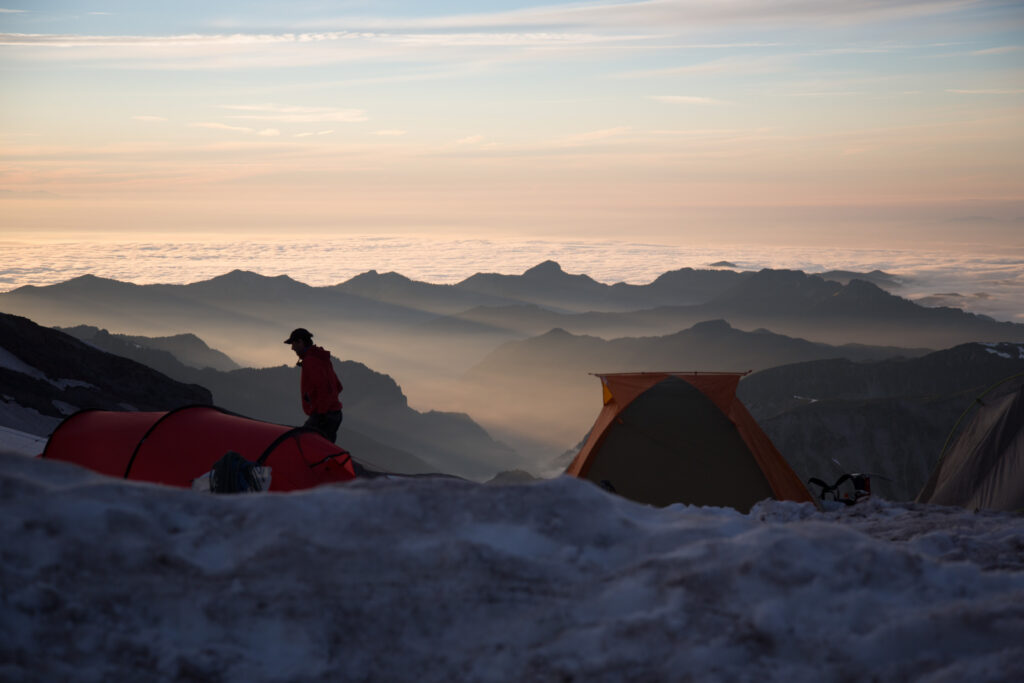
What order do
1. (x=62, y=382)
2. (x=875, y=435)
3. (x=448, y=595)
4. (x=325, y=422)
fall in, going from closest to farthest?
(x=448, y=595) → (x=325, y=422) → (x=62, y=382) → (x=875, y=435)

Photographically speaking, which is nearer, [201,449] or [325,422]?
[201,449]

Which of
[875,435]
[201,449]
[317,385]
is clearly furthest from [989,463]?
[875,435]

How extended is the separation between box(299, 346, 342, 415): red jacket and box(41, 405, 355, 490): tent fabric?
55.7 inches

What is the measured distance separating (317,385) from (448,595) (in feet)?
30.8

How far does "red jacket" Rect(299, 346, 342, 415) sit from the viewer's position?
13.0 m

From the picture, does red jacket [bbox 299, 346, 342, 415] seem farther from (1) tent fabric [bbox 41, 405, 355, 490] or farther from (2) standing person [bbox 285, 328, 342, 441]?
(1) tent fabric [bbox 41, 405, 355, 490]

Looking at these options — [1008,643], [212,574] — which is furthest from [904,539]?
[212,574]

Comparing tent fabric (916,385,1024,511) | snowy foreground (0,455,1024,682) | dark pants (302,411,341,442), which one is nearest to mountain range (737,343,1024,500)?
tent fabric (916,385,1024,511)

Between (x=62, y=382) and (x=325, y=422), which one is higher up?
(x=325, y=422)

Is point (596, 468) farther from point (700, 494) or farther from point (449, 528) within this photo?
point (449, 528)

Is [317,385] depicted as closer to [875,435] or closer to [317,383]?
[317,383]

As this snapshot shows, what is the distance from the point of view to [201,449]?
1105 centimetres

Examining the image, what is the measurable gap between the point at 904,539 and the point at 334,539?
19.4 ft

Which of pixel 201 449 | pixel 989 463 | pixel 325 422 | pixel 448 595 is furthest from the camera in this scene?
pixel 989 463
